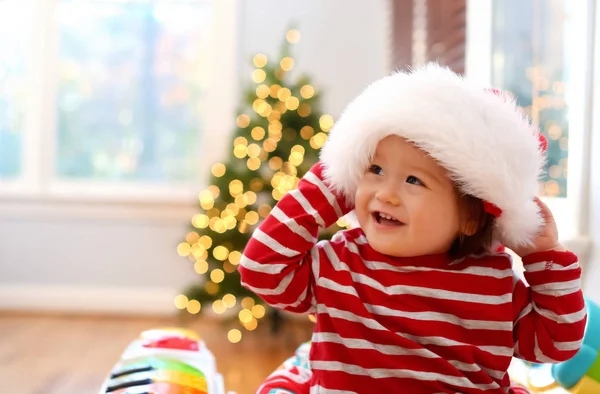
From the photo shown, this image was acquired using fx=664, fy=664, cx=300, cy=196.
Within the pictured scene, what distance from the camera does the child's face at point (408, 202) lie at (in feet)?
3.64

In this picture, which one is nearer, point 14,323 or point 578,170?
point 578,170

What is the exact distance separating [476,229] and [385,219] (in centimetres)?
16

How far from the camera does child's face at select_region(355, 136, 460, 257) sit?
111cm

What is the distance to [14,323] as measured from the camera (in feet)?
10.9

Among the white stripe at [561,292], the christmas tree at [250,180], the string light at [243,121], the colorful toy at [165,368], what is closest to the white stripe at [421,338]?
the white stripe at [561,292]

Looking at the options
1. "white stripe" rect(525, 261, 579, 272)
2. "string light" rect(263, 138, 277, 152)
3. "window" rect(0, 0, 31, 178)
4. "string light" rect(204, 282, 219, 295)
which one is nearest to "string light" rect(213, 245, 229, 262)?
"string light" rect(204, 282, 219, 295)

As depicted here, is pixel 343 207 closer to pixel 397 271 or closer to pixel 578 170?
pixel 397 271

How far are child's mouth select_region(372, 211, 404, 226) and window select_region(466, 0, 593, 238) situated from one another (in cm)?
53

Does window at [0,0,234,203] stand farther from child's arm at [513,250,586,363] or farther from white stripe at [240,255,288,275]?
child's arm at [513,250,586,363]

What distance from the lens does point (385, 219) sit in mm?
1147

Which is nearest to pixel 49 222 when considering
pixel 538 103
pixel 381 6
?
pixel 381 6

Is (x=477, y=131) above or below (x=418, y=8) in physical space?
below

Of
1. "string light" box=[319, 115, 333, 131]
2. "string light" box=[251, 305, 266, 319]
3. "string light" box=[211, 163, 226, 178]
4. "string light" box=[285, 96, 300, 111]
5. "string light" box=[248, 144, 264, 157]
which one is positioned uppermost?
"string light" box=[285, 96, 300, 111]

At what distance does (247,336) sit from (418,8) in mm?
1804
